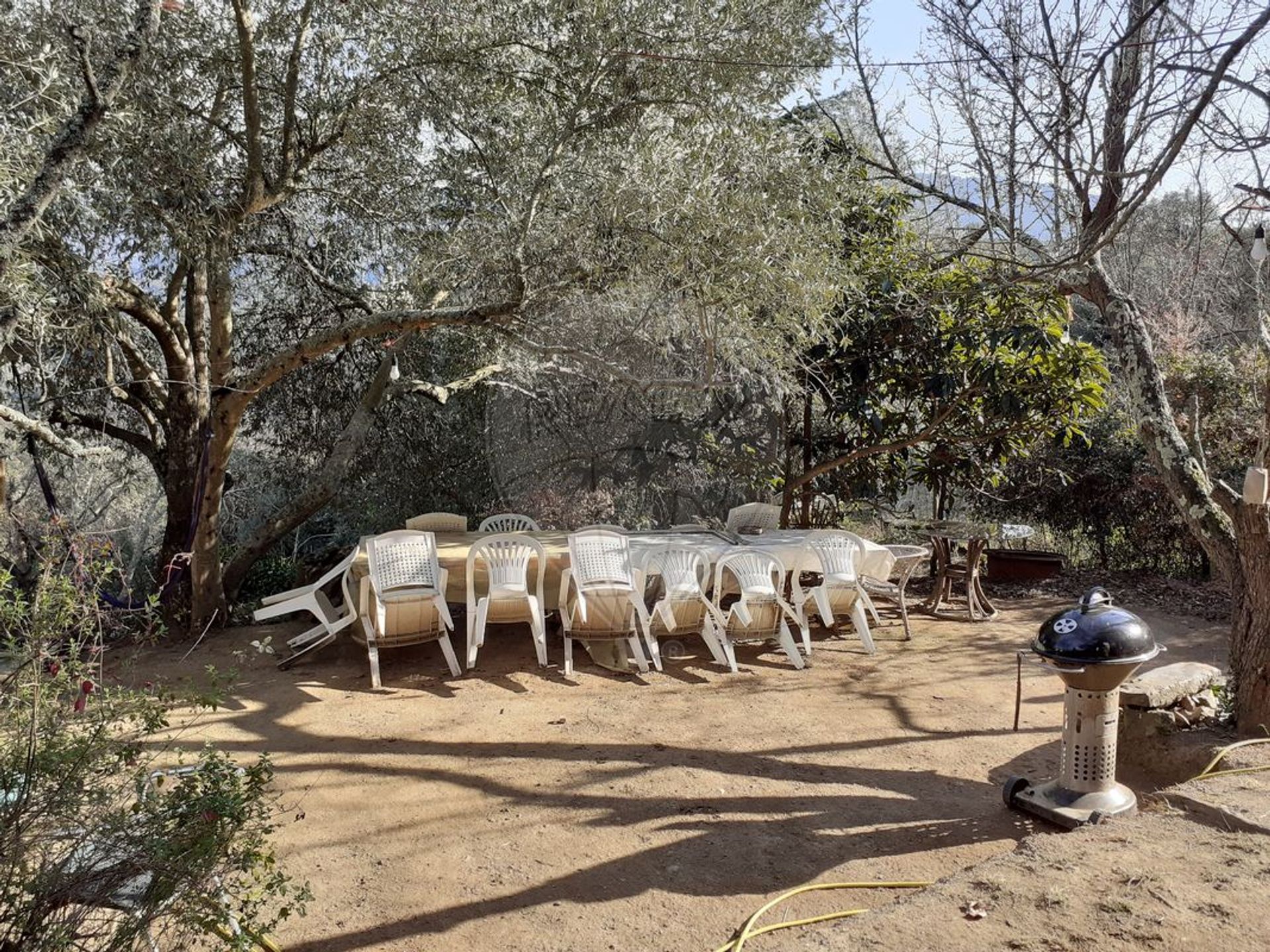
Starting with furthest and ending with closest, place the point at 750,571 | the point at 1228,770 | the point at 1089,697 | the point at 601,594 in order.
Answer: the point at 750,571
the point at 601,594
the point at 1228,770
the point at 1089,697

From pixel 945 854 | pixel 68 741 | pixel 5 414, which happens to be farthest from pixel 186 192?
pixel 945 854

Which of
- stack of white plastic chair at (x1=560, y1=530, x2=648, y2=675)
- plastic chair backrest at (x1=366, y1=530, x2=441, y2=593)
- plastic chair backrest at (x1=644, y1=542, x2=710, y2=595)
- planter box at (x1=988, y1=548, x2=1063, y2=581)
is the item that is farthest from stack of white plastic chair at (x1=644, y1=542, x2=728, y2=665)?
planter box at (x1=988, y1=548, x2=1063, y2=581)

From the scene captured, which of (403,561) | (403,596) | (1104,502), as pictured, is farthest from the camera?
(1104,502)

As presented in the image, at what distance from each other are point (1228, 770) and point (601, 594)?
3.41 m

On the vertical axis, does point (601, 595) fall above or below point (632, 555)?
below

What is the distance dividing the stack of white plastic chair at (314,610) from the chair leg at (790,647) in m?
2.84

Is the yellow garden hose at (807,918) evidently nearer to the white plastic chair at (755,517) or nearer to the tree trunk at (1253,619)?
the tree trunk at (1253,619)

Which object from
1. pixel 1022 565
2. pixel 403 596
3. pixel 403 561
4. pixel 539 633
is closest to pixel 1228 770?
pixel 539 633

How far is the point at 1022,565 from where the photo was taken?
923 cm

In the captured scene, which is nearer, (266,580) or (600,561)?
(600,561)

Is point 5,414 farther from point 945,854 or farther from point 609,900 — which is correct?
point 945,854

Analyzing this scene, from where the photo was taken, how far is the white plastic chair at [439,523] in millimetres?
7543

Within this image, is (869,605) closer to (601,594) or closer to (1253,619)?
(601,594)

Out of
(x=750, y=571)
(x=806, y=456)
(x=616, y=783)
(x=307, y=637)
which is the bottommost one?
(x=616, y=783)
